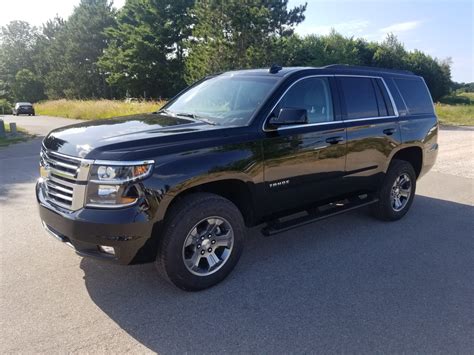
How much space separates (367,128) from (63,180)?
3467 millimetres

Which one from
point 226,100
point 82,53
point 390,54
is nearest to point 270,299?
point 226,100

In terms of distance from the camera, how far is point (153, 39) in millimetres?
39375

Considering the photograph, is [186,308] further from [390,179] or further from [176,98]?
[390,179]

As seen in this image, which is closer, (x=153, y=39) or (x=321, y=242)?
(x=321, y=242)

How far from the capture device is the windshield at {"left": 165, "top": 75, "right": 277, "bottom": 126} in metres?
3.98

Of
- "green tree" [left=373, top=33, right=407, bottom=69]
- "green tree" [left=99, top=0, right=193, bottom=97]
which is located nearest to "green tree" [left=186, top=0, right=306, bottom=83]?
"green tree" [left=99, top=0, right=193, bottom=97]

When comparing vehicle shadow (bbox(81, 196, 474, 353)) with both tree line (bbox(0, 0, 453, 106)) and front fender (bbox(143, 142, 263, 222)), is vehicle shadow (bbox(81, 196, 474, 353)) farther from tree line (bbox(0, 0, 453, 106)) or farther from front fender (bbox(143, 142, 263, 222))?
tree line (bbox(0, 0, 453, 106))

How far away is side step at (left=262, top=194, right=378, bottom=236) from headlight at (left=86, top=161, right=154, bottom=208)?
1.54m

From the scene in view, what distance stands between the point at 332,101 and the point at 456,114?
78.8ft

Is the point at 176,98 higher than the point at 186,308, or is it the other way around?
the point at 176,98

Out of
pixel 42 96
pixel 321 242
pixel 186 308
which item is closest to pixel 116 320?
pixel 186 308

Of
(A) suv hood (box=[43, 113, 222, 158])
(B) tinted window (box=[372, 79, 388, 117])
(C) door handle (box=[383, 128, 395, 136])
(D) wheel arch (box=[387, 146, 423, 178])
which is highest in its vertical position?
(B) tinted window (box=[372, 79, 388, 117])

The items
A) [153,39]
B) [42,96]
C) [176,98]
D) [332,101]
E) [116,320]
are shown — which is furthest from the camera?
[42,96]

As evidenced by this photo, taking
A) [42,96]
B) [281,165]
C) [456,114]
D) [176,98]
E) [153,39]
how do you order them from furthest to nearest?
[42,96]
[153,39]
[456,114]
[176,98]
[281,165]
